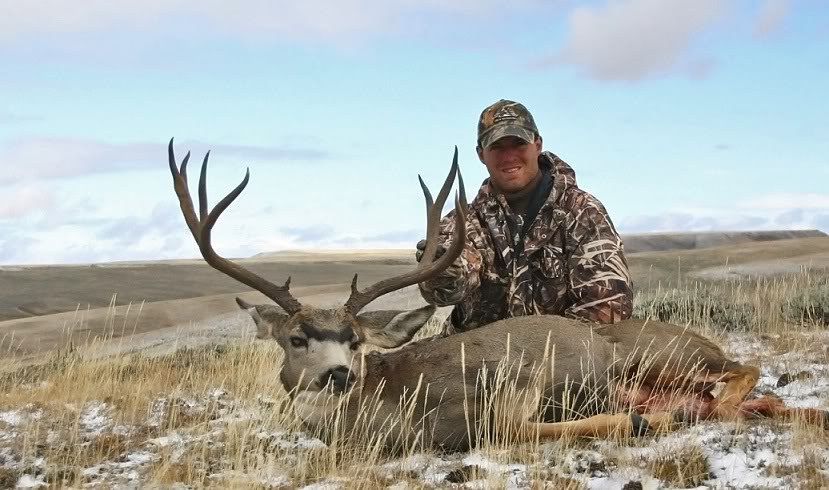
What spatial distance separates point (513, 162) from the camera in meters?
6.57

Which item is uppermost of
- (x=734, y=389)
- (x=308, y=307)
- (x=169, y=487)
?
(x=308, y=307)

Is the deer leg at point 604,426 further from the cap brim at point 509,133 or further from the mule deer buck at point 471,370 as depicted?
the cap brim at point 509,133

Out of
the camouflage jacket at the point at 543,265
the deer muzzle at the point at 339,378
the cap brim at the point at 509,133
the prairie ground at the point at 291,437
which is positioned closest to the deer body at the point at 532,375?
the deer muzzle at the point at 339,378

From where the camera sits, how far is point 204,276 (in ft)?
79.5

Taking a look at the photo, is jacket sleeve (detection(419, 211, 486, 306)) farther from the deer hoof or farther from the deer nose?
the deer hoof

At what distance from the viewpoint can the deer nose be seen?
4.83m

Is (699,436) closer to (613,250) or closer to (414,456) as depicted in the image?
(414,456)

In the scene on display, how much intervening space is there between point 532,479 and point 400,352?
173 centimetres

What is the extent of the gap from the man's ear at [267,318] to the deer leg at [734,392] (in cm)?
259

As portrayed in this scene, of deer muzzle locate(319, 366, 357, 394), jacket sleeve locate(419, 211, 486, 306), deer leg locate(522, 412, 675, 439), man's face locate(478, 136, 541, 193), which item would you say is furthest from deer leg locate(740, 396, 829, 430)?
man's face locate(478, 136, 541, 193)

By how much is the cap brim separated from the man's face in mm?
38

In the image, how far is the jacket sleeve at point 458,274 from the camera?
589 cm

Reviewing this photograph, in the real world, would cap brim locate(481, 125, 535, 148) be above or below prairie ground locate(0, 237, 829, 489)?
above

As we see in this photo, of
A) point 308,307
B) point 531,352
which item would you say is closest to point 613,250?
Result: point 531,352
